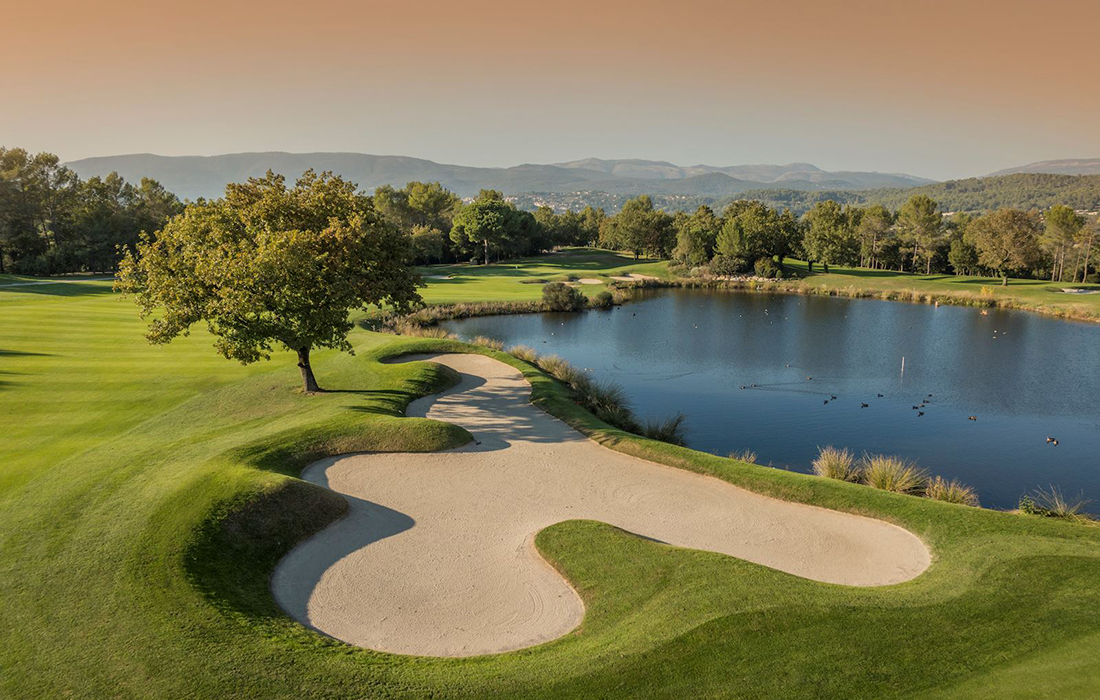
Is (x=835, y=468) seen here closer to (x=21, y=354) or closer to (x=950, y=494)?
(x=950, y=494)

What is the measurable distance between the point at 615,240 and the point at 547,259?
14803 millimetres

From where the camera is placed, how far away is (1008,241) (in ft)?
238

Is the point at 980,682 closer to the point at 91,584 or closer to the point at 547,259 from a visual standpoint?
the point at 91,584

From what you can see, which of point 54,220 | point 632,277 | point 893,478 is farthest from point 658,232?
point 893,478

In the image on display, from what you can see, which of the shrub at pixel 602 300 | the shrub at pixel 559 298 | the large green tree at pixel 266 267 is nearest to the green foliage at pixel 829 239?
the shrub at pixel 602 300

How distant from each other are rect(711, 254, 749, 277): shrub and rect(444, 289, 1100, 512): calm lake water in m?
22.4

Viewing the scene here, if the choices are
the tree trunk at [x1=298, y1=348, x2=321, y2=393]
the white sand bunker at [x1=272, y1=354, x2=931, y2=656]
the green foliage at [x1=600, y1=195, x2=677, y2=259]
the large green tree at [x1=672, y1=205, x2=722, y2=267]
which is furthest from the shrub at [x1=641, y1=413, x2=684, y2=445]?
the green foliage at [x1=600, y1=195, x2=677, y2=259]

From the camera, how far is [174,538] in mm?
12836

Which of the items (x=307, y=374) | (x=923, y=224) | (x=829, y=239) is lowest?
(x=307, y=374)

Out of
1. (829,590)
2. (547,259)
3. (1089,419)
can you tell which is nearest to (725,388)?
(1089,419)

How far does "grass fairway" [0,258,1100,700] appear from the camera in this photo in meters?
9.03

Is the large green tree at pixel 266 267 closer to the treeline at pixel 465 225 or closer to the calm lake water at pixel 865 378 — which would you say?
the calm lake water at pixel 865 378

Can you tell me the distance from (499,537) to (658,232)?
309ft

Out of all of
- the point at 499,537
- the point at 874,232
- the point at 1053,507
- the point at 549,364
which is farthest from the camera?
the point at 874,232
